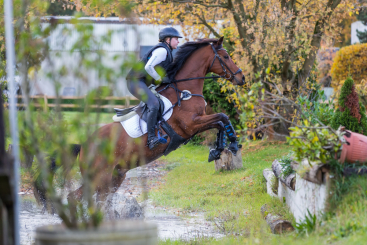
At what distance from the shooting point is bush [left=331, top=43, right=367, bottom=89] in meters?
16.3

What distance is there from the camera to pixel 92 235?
2338mm

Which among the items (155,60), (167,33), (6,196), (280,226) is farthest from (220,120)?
(6,196)

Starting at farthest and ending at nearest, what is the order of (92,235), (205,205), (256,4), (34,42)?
(256,4), (205,205), (34,42), (92,235)

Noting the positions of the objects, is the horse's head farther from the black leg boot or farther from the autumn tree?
the autumn tree

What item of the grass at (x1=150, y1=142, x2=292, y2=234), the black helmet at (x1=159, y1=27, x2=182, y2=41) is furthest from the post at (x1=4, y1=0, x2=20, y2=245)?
the black helmet at (x1=159, y1=27, x2=182, y2=41)

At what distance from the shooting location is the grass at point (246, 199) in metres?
3.59

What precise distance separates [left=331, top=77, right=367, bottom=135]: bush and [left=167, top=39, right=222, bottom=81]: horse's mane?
2147mm

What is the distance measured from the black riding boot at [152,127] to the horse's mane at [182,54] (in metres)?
0.71

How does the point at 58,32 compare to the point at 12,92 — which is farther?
the point at 58,32

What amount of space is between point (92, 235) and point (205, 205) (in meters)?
5.22

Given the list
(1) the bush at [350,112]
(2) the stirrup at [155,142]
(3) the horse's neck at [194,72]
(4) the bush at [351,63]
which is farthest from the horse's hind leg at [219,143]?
(4) the bush at [351,63]

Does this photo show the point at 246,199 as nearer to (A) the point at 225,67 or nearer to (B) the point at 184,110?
(B) the point at 184,110

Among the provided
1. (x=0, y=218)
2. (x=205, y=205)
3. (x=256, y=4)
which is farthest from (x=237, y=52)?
(x=0, y=218)

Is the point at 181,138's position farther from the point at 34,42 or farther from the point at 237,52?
the point at 237,52
